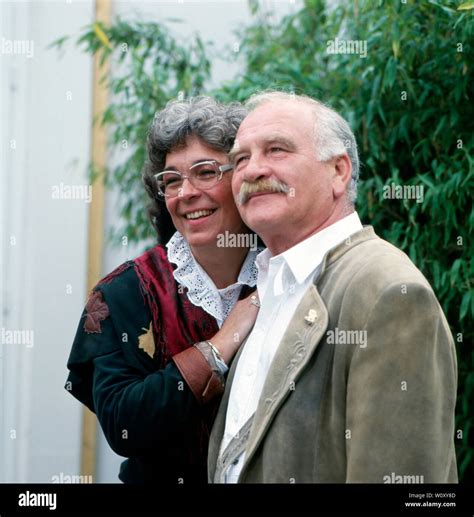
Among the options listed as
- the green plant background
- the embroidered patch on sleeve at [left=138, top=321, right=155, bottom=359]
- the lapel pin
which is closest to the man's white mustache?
the lapel pin

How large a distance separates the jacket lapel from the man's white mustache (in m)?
0.30

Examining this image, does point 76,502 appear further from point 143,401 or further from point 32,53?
point 32,53

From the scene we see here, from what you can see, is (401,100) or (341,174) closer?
(341,174)

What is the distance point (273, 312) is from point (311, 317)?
240 mm

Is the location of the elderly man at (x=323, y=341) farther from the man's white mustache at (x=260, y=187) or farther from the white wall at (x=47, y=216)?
the white wall at (x=47, y=216)

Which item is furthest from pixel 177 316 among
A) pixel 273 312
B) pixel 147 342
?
pixel 273 312

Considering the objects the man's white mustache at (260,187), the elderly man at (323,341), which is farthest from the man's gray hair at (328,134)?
the man's white mustache at (260,187)

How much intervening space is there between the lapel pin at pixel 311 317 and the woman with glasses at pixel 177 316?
13.3 inches

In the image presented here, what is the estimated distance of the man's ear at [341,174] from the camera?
2.39 meters

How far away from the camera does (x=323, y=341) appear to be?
7.02 feet

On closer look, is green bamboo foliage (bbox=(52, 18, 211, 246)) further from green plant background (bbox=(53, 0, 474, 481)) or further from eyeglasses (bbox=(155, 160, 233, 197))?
eyeglasses (bbox=(155, 160, 233, 197))

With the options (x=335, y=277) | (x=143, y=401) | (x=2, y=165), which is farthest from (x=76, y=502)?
(x=2, y=165)

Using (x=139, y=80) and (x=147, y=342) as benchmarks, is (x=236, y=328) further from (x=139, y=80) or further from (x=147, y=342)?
(x=139, y=80)

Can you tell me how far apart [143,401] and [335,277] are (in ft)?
1.95
